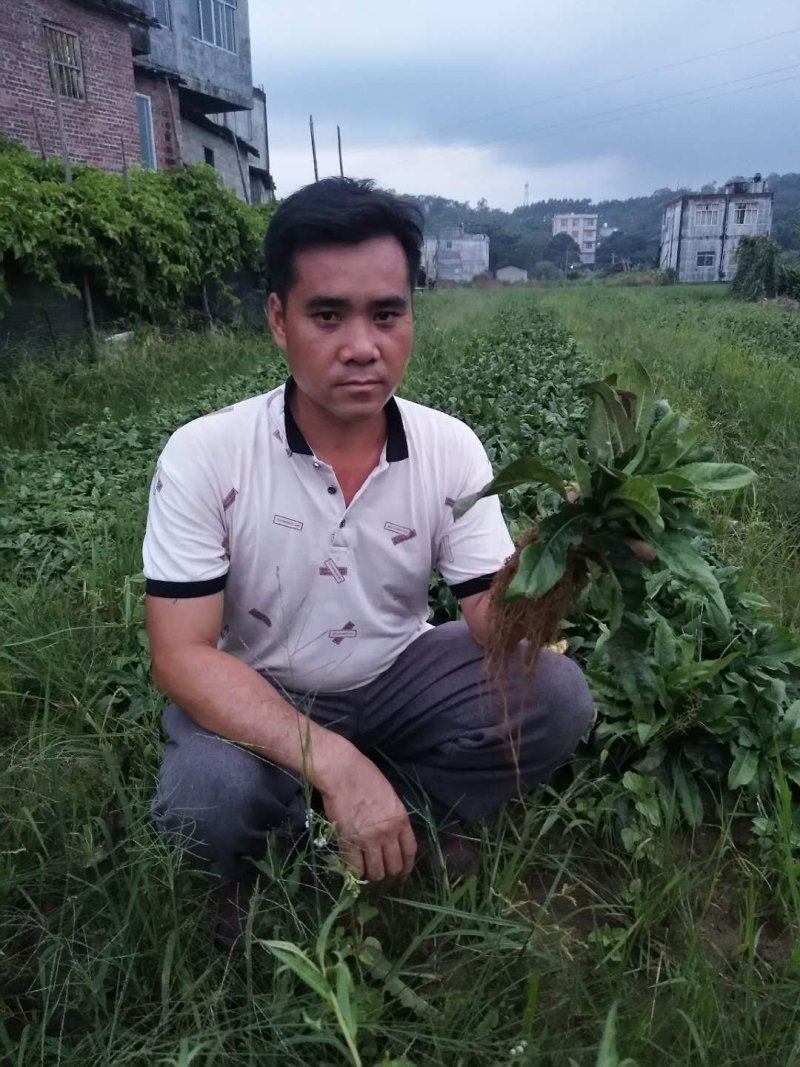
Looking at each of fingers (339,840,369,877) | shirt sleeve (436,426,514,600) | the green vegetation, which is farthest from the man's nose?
the green vegetation

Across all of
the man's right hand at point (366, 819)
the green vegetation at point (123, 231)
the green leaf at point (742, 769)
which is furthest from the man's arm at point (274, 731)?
the green vegetation at point (123, 231)

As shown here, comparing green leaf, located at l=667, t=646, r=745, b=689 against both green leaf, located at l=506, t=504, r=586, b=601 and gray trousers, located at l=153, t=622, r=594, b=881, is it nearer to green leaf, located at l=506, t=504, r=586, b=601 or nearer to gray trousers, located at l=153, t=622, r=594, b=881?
gray trousers, located at l=153, t=622, r=594, b=881

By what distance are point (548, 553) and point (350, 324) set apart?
0.67 meters

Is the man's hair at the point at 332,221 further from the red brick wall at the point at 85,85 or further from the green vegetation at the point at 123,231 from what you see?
the red brick wall at the point at 85,85

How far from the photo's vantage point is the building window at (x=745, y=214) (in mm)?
51406

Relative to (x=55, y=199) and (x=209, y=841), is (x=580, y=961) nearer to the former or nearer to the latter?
(x=209, y=841)

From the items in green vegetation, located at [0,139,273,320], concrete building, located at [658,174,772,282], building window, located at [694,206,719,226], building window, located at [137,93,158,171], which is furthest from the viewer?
building window, located at [694,206,719,226]

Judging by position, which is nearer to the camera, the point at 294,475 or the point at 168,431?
the point at 294,475

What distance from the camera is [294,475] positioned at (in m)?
1.83

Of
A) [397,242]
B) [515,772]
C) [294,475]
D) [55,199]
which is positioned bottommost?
[515,772]

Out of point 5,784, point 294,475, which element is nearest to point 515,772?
point 294,475

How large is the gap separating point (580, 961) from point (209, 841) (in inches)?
30.3

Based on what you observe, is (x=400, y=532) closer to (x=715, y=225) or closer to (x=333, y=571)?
(x=333, y=571)

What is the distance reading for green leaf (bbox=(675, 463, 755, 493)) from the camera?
4.51 ft
